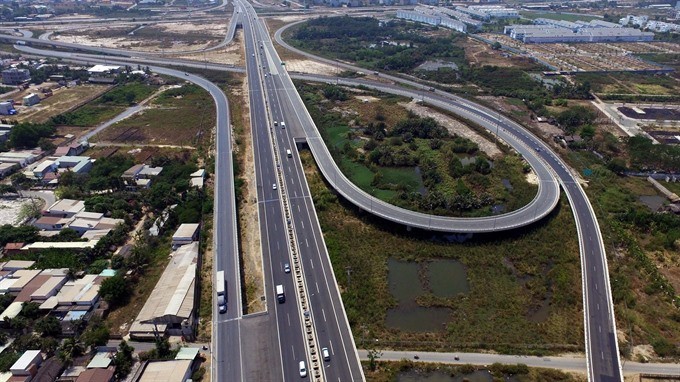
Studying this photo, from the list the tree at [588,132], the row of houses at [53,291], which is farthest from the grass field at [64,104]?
the tree at [588,132]

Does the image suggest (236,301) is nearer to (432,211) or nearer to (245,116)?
(432,211)

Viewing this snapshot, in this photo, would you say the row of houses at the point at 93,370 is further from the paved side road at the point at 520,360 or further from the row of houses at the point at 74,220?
the row of houses at the point at 74,220

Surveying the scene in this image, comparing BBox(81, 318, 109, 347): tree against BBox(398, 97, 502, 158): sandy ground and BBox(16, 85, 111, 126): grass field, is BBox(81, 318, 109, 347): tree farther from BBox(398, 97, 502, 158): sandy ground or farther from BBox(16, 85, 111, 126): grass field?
BBox(16, 85, 111, 126): grass field

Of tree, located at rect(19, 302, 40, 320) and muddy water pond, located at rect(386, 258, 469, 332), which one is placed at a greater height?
tree, located at rect(19, 302, 40, 320)

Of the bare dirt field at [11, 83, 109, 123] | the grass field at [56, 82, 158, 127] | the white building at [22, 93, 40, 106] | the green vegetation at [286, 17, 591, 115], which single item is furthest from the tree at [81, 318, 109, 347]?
the green vegetation at [286, 17, 591, 115]

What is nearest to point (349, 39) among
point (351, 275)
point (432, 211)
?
point (432, 211)

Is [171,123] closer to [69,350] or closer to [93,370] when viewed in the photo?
[69,350]
